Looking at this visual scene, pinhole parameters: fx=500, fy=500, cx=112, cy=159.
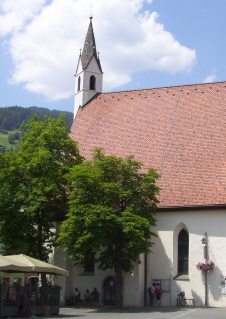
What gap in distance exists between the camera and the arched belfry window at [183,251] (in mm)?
27891

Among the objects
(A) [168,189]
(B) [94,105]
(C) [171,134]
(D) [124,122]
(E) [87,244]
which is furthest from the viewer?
(B) [94,105]

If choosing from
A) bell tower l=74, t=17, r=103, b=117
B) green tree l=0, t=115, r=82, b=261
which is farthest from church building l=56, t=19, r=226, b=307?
bell tower l=74, t=17, r=103, b=117

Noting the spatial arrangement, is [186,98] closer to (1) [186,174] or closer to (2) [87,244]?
(1) [186,174]

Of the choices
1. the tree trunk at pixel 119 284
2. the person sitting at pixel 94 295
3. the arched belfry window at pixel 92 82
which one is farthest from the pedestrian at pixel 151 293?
the arched belfry window at pixel 92 82

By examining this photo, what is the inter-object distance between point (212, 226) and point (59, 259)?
9.09 m

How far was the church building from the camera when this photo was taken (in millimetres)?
26891

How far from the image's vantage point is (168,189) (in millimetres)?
28891

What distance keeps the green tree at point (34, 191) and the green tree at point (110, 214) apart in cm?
136

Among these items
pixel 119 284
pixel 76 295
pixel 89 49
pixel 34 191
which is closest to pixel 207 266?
pixel 119 284

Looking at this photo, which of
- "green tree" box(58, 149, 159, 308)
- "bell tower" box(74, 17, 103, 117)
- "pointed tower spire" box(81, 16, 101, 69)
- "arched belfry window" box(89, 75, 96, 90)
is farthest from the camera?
"pointed tower spire" box(81, 16, 101, 69)

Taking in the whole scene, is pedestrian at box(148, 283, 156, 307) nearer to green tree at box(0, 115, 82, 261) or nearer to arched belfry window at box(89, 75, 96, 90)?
green tree at box(0, 115, 82, 261)

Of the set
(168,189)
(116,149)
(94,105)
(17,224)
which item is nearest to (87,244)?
(17,224)

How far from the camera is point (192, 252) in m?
27.2

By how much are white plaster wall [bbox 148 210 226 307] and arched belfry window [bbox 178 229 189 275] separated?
309 millimetres
